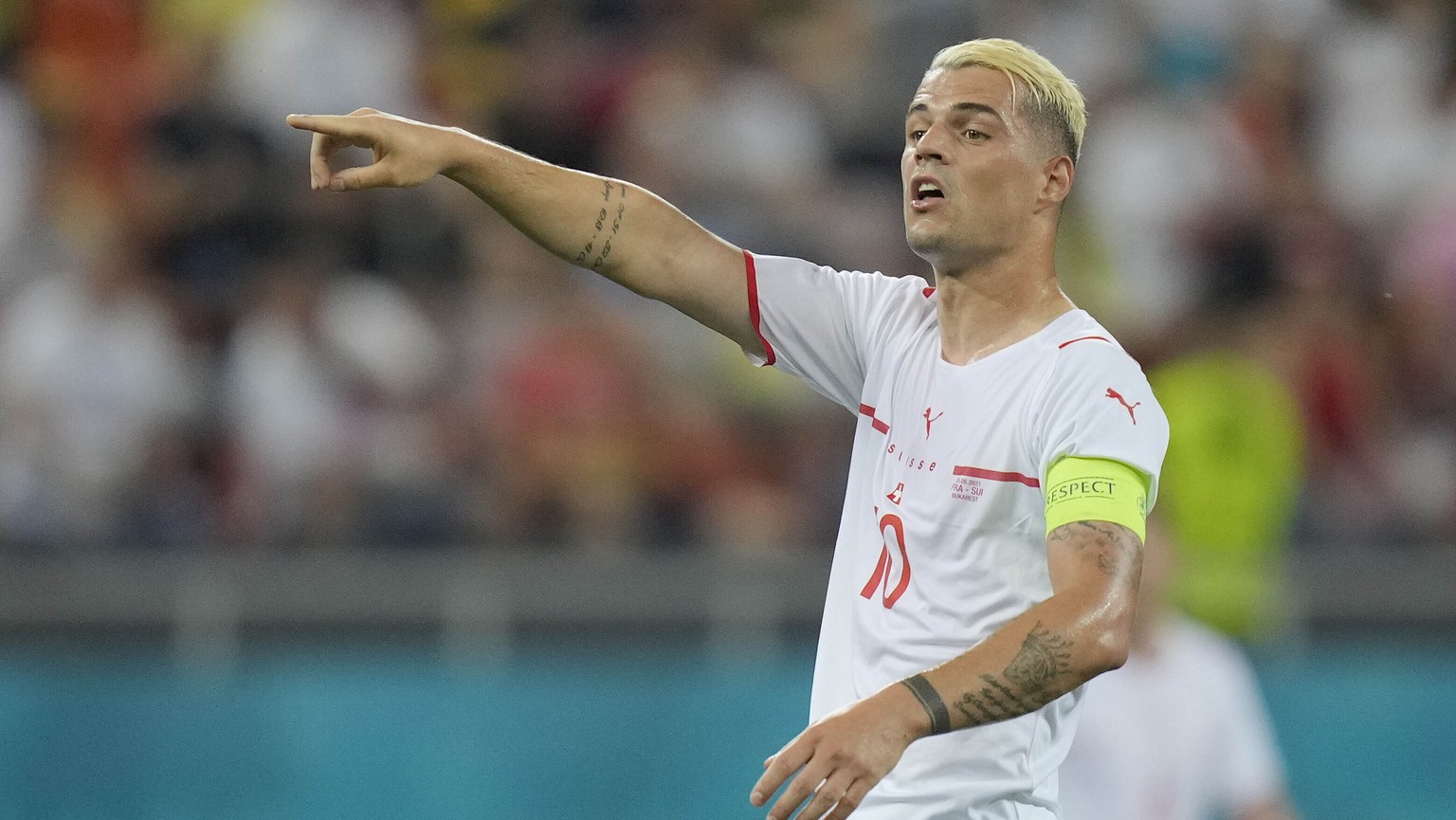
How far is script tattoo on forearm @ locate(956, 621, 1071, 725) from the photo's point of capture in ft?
11.6

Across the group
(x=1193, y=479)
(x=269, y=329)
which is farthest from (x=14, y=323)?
(x=1193, y=479)

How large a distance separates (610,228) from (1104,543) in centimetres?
140

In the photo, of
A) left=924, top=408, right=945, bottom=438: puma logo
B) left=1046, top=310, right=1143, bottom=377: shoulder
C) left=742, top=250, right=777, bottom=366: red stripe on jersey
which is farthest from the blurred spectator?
left=1046, top=310, right=1143, bottom=377: shoulder

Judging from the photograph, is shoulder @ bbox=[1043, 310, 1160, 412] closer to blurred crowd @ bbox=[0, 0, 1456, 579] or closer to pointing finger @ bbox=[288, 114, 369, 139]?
pointing finger @ bbox=[288, 114, 369, 139]

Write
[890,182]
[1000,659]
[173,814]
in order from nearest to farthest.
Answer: [1000,659]
[173,814]
[890,182]

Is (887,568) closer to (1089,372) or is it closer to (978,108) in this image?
(1089,372)

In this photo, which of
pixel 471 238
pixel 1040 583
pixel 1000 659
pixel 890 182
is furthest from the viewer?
pixel 890 182

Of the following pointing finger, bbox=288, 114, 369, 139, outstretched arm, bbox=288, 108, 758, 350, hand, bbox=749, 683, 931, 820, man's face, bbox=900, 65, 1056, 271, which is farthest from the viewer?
outstretched arm, bbox=288, 108, 758, 350

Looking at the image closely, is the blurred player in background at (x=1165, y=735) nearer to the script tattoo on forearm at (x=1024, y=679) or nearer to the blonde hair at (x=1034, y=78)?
the blonde hair at (x=1034, y=78)

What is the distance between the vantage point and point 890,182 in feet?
35.0

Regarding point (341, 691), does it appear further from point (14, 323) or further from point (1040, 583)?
point (1040, 583)

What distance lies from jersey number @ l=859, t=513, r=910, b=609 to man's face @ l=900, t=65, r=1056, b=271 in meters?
0.54

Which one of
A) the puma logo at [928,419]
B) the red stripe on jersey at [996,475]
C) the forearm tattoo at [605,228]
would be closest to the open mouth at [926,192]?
the puma logo at [928,419]

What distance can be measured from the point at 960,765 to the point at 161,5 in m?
8.20
